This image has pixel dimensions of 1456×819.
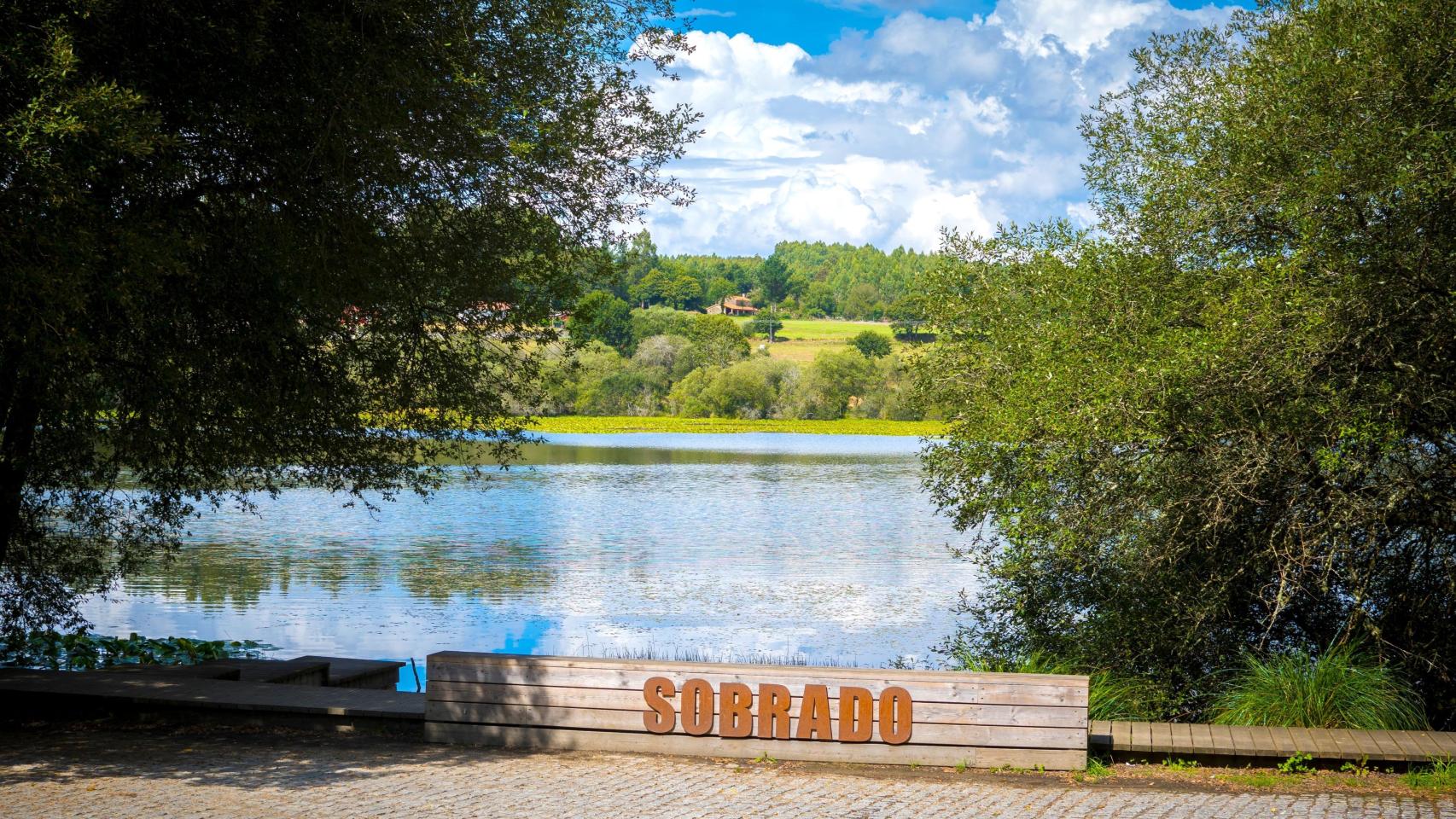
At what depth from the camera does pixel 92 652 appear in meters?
11.5

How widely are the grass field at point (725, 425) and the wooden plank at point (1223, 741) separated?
56.2 meters

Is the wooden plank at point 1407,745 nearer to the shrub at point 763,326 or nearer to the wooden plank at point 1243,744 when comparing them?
the wooden plank at point 1243,744

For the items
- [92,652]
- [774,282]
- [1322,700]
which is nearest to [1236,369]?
[1322,700]

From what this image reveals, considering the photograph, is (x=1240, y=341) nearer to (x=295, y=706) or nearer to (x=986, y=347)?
(x=986, y=347)

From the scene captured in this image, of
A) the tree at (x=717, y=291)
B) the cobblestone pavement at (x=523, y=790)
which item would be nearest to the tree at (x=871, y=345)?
the tree at (x=717, y=291)

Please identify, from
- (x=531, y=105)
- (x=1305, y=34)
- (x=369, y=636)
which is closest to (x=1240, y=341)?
(x=1305, y=34)

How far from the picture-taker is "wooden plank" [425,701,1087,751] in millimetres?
6895

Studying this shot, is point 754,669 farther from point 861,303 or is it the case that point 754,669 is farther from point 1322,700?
point 861,303

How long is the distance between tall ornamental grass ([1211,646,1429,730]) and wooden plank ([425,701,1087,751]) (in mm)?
2313

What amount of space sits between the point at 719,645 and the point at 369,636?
4248mm

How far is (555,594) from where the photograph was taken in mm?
18938

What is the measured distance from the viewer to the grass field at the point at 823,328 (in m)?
106

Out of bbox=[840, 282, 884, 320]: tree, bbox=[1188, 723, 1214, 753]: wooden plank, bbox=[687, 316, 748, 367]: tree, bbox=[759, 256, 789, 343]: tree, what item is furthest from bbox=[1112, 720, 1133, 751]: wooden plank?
bbox=[759, 256, 789, 343]: tree

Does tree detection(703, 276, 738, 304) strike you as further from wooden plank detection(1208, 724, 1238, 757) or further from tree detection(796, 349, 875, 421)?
wooden plank detection(1208, 724, 1238, 757)
